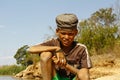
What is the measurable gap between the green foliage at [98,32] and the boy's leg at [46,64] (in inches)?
992

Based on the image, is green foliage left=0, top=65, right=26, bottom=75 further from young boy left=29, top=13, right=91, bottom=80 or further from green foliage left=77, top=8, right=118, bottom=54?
young boy left=29, top=13, right=91, bottom=80

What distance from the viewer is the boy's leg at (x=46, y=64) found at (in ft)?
9.52

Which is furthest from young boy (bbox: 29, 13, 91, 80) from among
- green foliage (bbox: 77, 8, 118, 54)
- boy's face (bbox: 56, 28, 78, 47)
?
green foliage (bbox: 77, 8, 118, 54)

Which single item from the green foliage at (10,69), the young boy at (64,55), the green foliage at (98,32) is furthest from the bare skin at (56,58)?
the green foliage at (10,69)

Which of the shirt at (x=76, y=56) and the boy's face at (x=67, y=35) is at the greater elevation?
the boy's face at (x=67, y=35)

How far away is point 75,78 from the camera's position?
3.15 m

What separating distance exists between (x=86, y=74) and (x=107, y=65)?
594 inches

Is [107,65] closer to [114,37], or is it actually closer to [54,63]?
[114,37]

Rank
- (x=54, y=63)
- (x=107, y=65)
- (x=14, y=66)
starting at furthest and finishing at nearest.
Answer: (x=14, y=66), (x=107, y=65), (x=54, y=63)

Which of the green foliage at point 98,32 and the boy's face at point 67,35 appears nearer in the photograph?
the boy's face at point 67,35

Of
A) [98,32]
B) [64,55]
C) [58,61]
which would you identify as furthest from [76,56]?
[98,32]

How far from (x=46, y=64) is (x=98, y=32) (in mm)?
25959

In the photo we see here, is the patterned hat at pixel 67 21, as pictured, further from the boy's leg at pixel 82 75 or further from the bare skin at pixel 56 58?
the boy's leg at pixel 82 75

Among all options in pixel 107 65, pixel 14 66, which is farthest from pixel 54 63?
pixel 14 66
